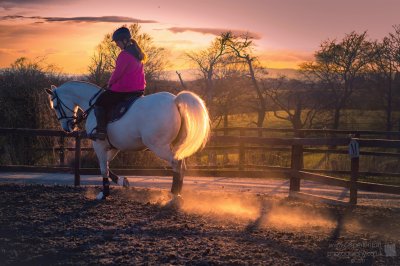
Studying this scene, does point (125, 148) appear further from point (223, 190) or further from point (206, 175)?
point (206, 175)

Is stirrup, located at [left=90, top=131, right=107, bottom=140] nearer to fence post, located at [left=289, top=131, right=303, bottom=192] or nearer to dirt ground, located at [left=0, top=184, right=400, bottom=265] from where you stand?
dirt ground, located at [left=0, top=184, right=400, bottom=265]

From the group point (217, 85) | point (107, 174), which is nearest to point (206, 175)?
point (107, 174)

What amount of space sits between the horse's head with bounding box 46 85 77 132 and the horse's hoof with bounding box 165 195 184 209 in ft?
9.02

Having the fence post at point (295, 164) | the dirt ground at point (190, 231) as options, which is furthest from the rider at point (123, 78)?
the fence post at point (295, 164)

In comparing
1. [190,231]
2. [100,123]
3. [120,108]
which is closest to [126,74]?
[120,108]

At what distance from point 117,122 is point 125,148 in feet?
1.95

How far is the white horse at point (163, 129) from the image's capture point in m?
9.00

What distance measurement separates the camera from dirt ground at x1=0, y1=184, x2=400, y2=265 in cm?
593

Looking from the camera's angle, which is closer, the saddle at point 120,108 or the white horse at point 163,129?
the white horse at point 163,129

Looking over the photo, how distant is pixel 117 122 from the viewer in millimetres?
9453

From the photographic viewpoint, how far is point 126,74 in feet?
30.6

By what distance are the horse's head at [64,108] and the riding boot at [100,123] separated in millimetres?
1058

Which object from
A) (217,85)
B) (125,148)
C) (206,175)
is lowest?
(206,175)

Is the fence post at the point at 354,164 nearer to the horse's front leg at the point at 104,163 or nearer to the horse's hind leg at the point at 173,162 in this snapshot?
the horse's hind leg at the point at 173,162
